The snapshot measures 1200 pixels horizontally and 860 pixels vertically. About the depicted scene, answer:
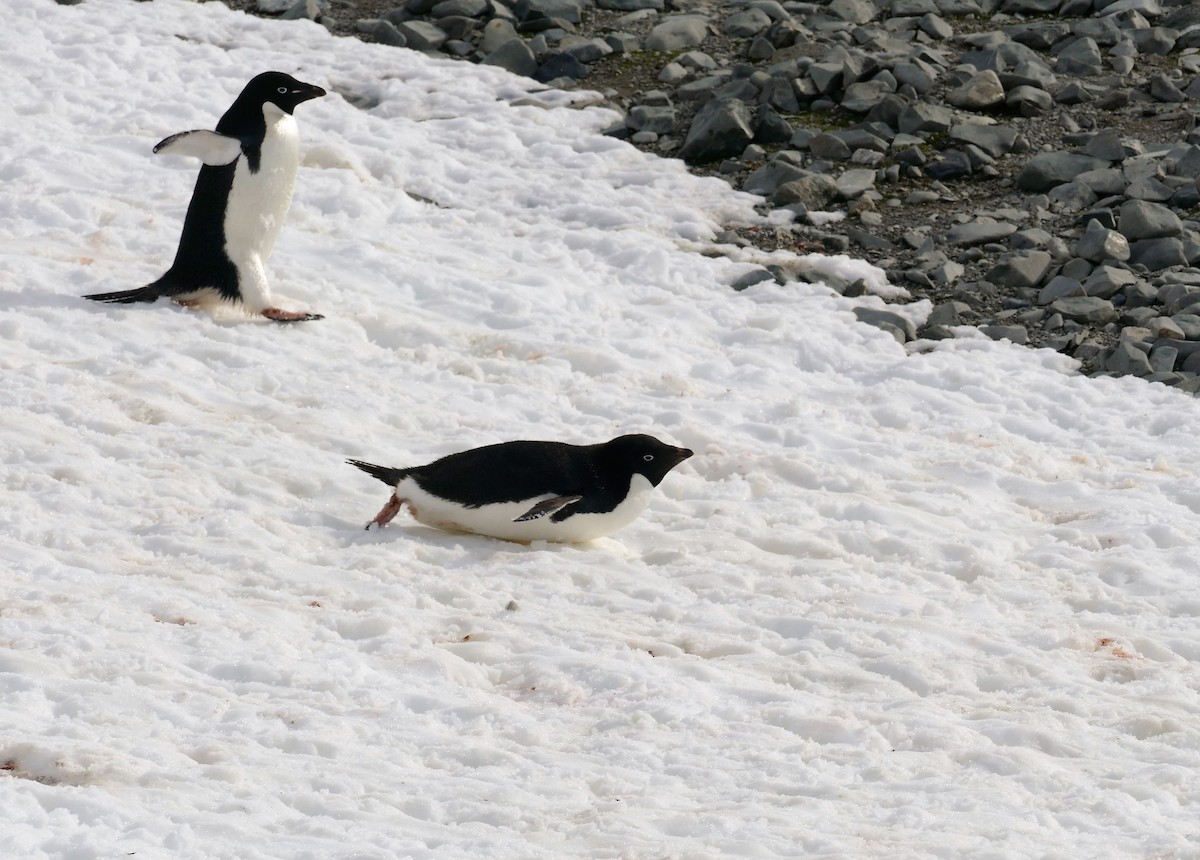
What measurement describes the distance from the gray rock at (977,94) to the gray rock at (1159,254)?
2.58 metres

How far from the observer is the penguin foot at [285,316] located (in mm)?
8844

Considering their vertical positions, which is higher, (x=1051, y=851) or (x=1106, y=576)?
Result: (x=1051, y=851)

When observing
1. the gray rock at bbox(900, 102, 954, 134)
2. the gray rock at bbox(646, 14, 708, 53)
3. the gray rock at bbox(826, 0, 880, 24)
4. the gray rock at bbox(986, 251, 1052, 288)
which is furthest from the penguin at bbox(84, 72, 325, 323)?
the gray rock at bbox(826, 0, 880, 24)

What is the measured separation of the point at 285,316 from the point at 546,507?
9.51 ft

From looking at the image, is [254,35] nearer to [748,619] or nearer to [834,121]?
[834,121]

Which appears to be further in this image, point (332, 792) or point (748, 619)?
point (748, 619)

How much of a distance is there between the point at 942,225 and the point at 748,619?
6.01 m

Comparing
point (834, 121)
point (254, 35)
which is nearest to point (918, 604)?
point (834, 121)

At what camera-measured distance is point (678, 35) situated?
1434cm

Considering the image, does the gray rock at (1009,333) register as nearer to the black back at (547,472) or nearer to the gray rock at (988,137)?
the gray rock at (988,137)

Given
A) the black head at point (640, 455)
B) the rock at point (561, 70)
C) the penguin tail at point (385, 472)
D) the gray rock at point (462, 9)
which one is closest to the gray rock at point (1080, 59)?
the rock at point (561, 70)

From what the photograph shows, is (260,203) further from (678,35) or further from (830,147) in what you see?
(678,35)

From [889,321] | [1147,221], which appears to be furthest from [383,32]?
[1147,221]

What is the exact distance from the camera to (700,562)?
680cm
